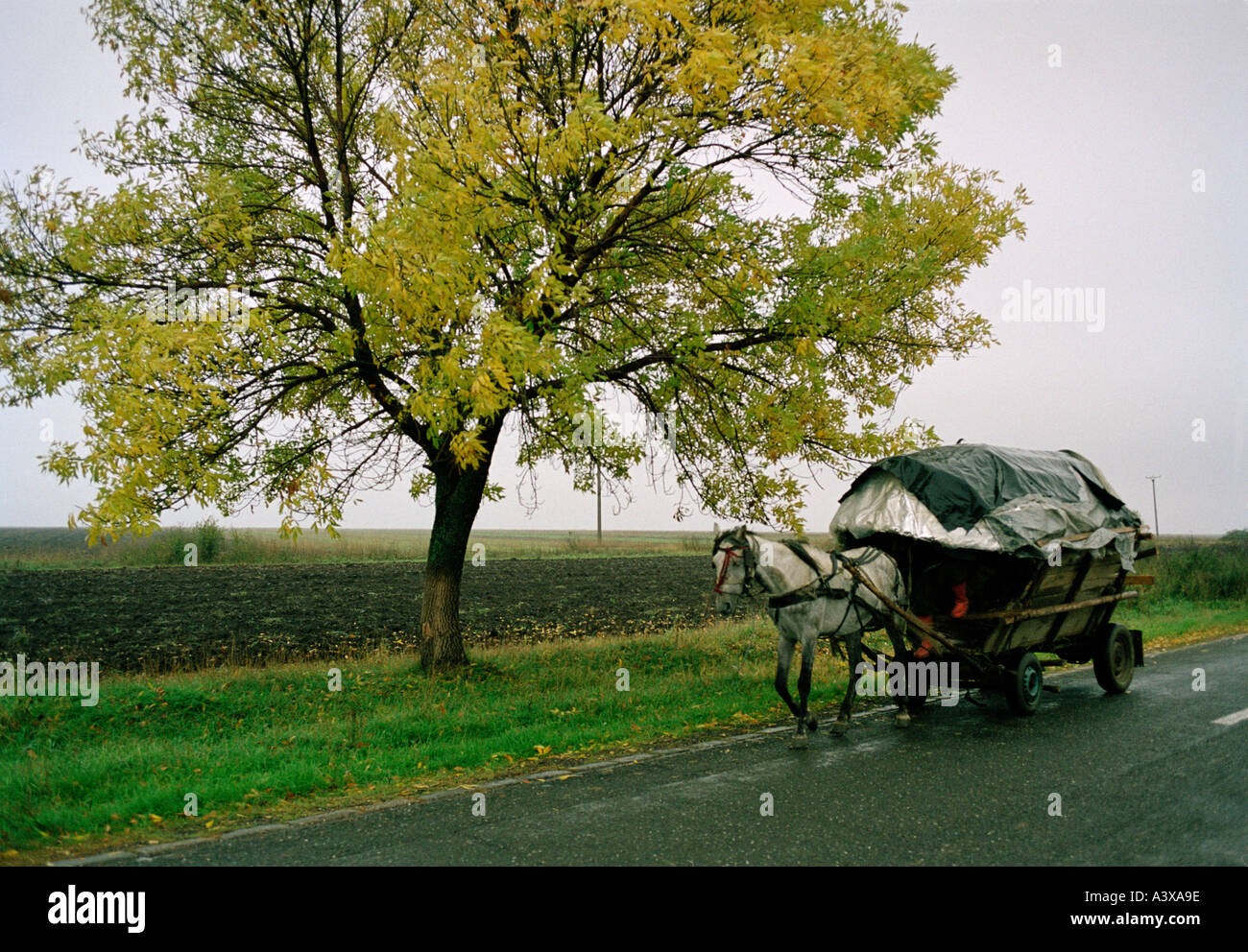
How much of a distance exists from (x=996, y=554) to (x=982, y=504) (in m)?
0.56

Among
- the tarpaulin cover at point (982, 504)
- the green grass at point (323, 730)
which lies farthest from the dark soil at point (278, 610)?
the tarpaulin cover at point (982, 504)

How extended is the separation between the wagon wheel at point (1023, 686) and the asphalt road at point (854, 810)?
20.2 inches

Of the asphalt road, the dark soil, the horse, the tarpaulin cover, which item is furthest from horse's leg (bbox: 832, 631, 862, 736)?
the dark soil

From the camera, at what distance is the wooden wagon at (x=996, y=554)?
848 cm

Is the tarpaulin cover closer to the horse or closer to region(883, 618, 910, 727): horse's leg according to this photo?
the horse

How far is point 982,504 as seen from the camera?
8.45 meters

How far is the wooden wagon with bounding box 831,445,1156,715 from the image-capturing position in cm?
848

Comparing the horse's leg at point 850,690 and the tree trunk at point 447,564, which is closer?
the horse's leg at point 850,690

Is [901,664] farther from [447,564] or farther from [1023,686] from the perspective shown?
[447,564]

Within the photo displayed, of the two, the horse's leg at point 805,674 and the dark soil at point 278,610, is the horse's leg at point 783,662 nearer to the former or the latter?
the horse's leg at point 805,674

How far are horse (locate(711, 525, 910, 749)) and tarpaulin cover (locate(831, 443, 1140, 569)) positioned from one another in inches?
25.9

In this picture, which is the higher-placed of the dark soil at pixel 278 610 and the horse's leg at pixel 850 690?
the horse's leg at pixel 850 690

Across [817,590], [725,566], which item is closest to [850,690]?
[817,590]

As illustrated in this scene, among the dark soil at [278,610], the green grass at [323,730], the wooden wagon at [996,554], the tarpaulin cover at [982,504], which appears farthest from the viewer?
the dark soil at [278,610]
